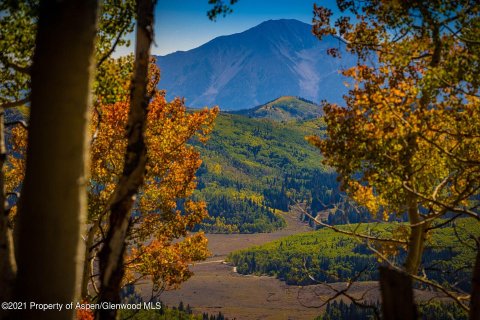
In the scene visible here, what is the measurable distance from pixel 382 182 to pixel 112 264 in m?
7.97

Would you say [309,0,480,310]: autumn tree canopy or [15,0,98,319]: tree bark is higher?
[309,0,480,310]: autumn tree canopy

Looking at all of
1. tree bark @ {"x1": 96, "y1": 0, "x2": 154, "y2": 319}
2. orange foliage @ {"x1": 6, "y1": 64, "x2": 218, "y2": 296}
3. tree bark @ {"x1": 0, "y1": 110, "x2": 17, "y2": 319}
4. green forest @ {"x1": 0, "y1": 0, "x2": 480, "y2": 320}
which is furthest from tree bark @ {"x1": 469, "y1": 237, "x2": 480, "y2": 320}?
orange foliage @ {"x1": 6, "y1": 64, "x2": 218, "y2": 296}

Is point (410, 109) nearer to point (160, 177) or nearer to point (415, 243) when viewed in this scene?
point (415, 243)

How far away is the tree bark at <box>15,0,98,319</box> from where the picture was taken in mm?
3787

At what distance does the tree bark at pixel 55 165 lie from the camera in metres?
3.79

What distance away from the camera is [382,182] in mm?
11469

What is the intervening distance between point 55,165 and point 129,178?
217 cm

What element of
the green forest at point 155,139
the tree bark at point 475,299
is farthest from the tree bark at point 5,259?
the tree bark at point 475,299

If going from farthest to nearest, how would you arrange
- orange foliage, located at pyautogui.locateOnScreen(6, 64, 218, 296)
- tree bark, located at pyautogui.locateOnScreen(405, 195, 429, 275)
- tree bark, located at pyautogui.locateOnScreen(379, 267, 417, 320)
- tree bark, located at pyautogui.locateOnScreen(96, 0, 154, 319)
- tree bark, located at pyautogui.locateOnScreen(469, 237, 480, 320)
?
orange foliage, located at pyautogui.locateOnScreen(6, 64, 218, 296) → tree bark, located at pyautogui.locateOnScreen(405, 195, 429, 275) → tree bark, located at pyautogui.locateOnScreen(469, 237, 480, 320) → tree bark, located at pyautogui.locateOnScreen(96, 0, 154, 319) → tree bark, located at pyautogui.locateOnScreen(379, 267, 417, 320)

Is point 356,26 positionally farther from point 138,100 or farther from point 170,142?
point 170,142

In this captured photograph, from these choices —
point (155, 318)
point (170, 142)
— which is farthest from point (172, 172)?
point (155, 318)

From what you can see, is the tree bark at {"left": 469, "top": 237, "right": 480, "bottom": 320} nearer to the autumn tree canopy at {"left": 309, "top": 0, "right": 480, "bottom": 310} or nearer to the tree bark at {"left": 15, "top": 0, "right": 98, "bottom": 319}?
the autumn tree canopy at {"left": 309, "top": 0, "right": 480, "bottom": 310}

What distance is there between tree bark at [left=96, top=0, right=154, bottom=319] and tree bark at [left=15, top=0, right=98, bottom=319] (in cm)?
171

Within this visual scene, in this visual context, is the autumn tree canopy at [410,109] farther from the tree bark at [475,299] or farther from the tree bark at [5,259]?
the tree bark at [5,259]
